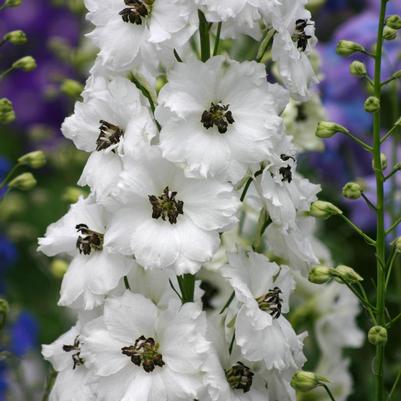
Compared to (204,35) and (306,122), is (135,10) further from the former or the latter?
(306,122)

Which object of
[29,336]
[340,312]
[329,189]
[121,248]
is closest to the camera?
[121,248]

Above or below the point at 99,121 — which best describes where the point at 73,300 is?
below

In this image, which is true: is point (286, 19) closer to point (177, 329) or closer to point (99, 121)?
point (99, 121)

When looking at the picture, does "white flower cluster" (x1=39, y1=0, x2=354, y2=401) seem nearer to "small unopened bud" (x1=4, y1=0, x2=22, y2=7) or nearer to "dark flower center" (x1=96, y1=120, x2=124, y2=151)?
"dark flower center" (x1=96, y1=120, x2=124, y2=151)

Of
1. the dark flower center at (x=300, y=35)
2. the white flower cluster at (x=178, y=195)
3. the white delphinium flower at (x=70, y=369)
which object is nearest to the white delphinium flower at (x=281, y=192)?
the white flower cluster at (x=178, y=195)

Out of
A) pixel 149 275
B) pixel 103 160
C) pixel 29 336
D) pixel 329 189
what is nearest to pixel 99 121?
pixel 103 160
